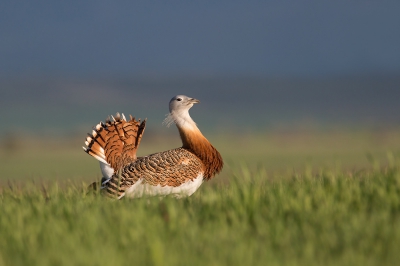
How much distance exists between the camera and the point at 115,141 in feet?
24.6

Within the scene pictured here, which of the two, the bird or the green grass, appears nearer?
the green grass

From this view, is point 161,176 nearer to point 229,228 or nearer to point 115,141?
point 115,141

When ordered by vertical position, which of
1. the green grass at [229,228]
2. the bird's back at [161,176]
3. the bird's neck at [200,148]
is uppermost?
the bird's neck at [200,148]

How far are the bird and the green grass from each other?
129cm

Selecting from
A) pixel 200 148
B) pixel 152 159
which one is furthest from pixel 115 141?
pixel 200 148

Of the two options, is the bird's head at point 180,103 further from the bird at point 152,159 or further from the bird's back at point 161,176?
the bird's back at point 161,176

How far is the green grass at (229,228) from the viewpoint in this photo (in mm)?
3611

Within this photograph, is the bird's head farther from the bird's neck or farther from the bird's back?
the bird's back

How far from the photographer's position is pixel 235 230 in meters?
4.08

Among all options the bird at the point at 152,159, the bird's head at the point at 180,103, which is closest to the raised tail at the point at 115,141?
the bird at the point at 152,159

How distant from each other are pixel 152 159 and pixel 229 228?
287cm

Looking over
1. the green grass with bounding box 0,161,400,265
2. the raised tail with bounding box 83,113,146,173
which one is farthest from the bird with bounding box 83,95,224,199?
the green grass with bounding box 0,161,400,265

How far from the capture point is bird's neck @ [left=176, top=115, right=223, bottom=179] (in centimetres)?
720

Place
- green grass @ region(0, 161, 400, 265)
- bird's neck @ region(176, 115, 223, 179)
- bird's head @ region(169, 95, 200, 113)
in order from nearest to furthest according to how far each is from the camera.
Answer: green grass @ region(0, 161, 400, 265), bird's neck @ region(176, 115, 223, 179), bird's head @ region(169, 95, 200, 113)
